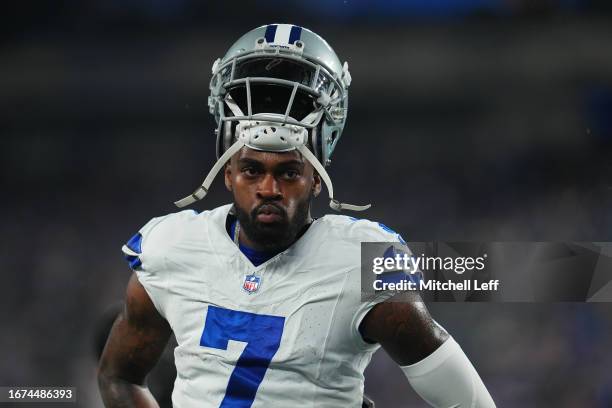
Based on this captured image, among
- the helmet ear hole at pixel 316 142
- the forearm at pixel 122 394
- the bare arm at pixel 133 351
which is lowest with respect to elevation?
the forearm at pixel 122 394

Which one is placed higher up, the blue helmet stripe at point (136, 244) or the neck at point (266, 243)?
the neck at point (266, 243)

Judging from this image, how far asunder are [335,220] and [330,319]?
19 cm

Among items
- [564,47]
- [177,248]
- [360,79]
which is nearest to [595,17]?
[564,47]

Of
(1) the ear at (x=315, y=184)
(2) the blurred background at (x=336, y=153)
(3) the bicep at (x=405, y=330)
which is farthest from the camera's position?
(2) the blurred background at (x=336, y=153)

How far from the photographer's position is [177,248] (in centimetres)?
147

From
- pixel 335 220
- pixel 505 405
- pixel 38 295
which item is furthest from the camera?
pixel 38 295

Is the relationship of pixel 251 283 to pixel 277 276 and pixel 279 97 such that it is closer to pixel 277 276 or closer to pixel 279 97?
pixel 277 276

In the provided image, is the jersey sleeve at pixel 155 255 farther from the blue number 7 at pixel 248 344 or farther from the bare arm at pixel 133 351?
the blue number 7 at pixel 248 344

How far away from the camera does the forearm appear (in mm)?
1565

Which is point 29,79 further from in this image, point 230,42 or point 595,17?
point 595,17

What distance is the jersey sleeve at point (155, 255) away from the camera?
57.6 inches

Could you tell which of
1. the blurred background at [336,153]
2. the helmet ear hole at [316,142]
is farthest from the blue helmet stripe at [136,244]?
the blurred background at [336,153]

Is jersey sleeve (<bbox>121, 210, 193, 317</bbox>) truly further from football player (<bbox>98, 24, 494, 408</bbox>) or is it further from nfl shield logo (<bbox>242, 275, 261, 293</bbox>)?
nfl shield logo (<bbox>242, 275, 261, 293</bbox>)

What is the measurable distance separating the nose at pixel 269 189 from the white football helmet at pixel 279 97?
48 millimetres
